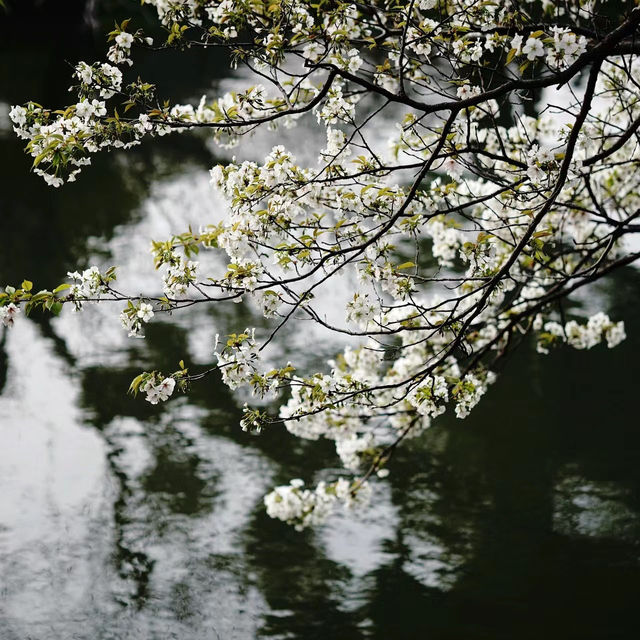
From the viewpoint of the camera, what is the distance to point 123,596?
4812mm

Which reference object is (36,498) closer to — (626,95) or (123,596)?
(123,596)

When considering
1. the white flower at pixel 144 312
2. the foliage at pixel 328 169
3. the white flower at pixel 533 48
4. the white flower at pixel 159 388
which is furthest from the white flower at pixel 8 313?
the white flower at pixel 533 48

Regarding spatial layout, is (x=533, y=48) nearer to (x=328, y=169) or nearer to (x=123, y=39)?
(x=328, y=169)

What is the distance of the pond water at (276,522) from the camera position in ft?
15.4

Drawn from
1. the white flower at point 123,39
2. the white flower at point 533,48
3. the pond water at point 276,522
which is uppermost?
the white flower at point 123,39

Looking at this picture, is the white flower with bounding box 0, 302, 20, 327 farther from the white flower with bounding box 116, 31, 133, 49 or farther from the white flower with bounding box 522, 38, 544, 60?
the white flower with bounding box 522, 38, 544, 60

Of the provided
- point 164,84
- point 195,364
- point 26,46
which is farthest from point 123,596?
point 26,46

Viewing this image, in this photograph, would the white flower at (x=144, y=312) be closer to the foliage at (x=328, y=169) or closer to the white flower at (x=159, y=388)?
the foliage at (x=328, y=169)

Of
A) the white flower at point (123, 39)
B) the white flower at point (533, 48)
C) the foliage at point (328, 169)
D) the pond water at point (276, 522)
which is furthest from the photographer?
the pond water at point (276, 522)

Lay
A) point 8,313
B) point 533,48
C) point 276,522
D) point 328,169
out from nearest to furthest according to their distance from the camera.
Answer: point 533,48
point 8,313
point 328,169
point 276,522

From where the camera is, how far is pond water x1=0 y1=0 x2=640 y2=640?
4.70 metres

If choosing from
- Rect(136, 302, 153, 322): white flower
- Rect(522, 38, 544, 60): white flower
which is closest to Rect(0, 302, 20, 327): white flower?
Rect(136, 302, 153, 322): white flower

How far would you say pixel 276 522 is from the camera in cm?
539

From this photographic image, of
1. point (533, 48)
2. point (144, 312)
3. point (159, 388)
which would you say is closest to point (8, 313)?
point (144, 312)
